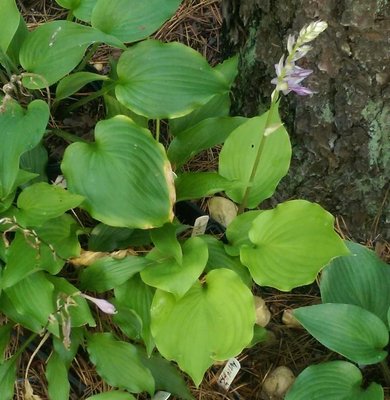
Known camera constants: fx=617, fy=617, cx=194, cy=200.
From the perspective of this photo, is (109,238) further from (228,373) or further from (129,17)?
(129,17)

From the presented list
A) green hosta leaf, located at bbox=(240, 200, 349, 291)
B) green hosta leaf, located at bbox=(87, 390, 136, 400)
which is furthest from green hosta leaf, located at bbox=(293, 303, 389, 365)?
green hosta leaf, located at bbox=(87, 390, 136, 400)

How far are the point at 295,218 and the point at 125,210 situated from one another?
39cm

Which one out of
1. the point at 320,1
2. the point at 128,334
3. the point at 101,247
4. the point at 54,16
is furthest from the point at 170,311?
the point at 54,16

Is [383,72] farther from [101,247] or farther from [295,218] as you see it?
[101,247]

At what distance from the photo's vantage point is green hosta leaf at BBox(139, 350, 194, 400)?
1.54 m

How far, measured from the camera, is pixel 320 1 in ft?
4.50

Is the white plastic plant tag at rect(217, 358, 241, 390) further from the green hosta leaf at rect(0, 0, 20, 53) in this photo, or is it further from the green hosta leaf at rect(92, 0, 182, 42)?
the green hosta leaf at rect(0, 0, 20, 53)

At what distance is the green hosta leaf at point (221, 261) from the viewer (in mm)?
1522

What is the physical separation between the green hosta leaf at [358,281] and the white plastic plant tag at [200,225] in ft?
1.06

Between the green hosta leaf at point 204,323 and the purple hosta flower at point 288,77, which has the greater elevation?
the purple hosta flower at point 288,77

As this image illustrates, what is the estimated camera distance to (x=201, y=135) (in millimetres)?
1645

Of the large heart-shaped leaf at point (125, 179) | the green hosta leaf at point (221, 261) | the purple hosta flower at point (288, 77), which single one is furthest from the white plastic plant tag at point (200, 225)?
the purple hosta flower at point (288, 77)

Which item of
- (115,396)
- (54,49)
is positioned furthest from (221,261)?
(54,49)

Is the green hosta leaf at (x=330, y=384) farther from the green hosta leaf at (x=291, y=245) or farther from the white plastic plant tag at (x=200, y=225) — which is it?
the white plastic plant tag at (x=200, y=225)
